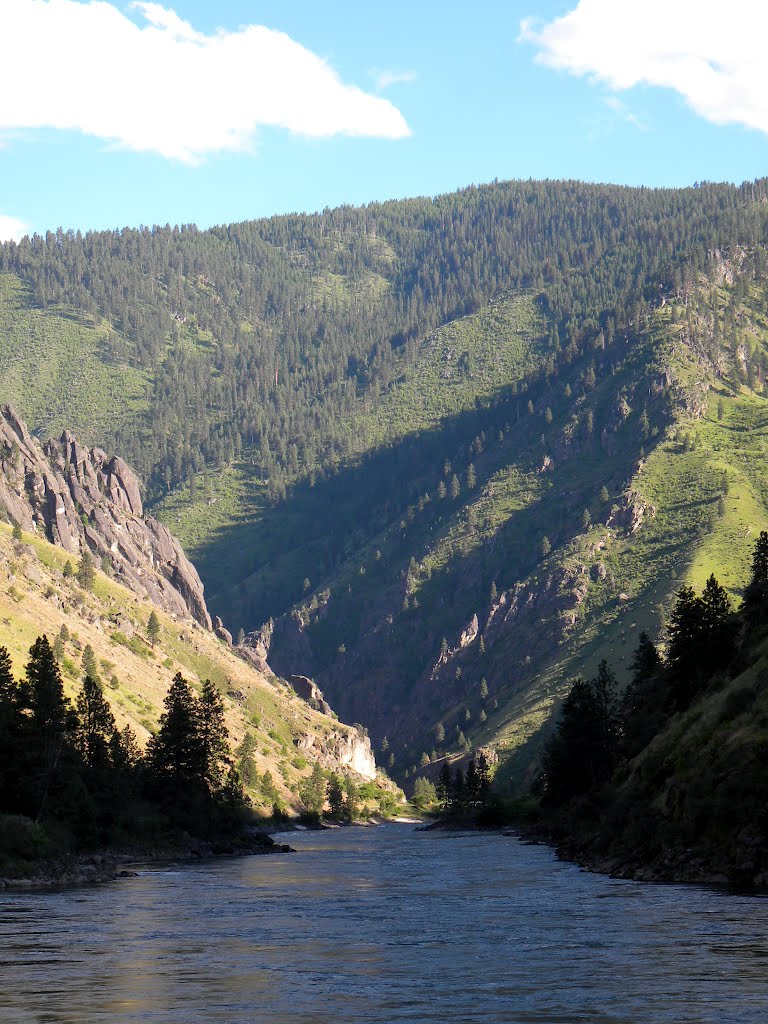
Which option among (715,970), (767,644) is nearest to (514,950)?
(715,970)

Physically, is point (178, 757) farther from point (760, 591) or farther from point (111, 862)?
point (760, 591)

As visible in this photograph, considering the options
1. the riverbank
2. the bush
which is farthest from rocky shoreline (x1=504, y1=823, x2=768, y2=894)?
the bush

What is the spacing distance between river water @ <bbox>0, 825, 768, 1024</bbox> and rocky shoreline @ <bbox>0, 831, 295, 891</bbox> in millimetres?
5236

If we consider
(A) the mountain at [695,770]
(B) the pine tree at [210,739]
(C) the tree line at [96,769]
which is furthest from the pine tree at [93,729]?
(A) the mountain at [695,770]

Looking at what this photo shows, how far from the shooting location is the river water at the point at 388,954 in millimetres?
41625

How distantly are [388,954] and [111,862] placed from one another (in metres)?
54.5

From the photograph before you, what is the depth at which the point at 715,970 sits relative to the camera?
46.3m

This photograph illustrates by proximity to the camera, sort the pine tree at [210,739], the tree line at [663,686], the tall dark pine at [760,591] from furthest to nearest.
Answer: the pine tree at [210,739] < the tree line at [663,686] < the tall dark pine at [760,591]

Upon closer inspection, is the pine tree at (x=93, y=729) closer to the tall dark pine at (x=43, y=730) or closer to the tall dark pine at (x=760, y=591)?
Answer: the tall dark pine at (x=43, y=730)

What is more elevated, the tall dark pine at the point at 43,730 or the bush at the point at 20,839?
the tall dark pine at the point at 43,730

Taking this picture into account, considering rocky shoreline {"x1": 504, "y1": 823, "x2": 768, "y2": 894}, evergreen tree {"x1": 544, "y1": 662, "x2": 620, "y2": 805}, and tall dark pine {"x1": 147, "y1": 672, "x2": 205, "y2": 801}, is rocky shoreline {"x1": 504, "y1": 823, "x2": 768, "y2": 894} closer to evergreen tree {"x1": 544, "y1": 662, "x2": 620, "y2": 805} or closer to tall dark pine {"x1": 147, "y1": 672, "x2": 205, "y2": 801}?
evergreen tree {"x1": 544, "y1": 662, "x2": 620, "y2": 805}

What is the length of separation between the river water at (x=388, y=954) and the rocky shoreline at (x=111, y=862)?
524cm

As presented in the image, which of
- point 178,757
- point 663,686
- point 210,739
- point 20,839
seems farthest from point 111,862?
point 663,686

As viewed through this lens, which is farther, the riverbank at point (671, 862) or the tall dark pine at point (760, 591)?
the tall dark pine at point (760, 591)
